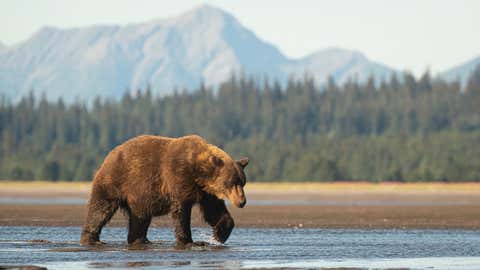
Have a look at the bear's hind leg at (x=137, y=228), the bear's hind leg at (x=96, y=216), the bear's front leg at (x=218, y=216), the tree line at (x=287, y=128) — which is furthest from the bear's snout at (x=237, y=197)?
the tree line at (x=287, y=128)

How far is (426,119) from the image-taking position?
145 metres

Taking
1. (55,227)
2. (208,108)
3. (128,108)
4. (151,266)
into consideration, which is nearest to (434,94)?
(208,108)

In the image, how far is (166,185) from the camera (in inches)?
910

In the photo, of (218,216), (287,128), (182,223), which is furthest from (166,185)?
(287,128)

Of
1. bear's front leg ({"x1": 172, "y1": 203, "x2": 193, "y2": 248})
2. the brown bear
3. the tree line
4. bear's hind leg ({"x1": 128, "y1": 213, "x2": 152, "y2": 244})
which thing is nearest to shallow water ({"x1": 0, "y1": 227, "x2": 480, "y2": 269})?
bear's hind leg ({"x1": 128, "y1": 213, "x2": 152, "y2": 244})

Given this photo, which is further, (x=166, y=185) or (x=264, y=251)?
(x=166, y=185)

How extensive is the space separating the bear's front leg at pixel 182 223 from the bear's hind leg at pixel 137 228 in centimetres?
81

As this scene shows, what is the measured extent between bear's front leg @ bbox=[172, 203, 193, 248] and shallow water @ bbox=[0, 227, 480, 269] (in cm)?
45

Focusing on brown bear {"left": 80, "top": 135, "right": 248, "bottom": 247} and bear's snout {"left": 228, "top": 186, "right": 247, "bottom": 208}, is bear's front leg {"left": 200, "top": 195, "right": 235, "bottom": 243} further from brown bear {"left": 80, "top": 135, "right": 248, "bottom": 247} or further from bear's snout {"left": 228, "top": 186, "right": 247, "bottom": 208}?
bear's snout {"left": 228, "top": 186, "right": 247, "bottom": 208}

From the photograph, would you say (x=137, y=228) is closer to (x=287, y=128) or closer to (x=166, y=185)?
(x=166, y=185)

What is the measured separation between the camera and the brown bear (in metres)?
22.9

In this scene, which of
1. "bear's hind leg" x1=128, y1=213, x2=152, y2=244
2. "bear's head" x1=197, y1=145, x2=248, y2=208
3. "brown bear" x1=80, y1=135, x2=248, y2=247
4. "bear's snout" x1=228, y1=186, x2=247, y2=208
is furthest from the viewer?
"bear's hind leg" x1=128, y1=213, x2=152, y2=244

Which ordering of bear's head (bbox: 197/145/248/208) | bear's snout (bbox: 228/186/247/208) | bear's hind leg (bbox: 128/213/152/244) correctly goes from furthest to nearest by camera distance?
bear's hind leg (bbox: 128/213/152/244) < bear's head (bbox: 197/145/248/208) < bear's snout (bbox: 228/186/247/208)

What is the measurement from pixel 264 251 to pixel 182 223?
1865 millimetres
